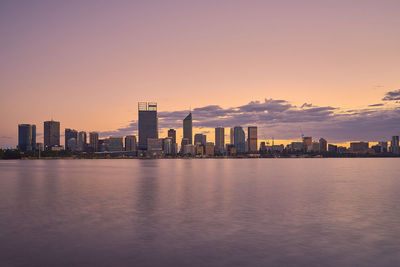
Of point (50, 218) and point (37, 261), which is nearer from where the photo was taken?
point (37, 261)

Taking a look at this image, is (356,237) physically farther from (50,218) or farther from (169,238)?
(50,218)

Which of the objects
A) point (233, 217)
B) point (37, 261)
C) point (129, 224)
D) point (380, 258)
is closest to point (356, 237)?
point (380, 258)

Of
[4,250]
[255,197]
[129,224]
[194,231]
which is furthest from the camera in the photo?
[255,197]

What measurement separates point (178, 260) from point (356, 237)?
1324 cm

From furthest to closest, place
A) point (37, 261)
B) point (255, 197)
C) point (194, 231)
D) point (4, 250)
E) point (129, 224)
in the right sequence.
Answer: point (255, 197), point (129, 224), point (194, 231), point (4, 250), point (37, 261)

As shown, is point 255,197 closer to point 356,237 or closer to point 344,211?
point 344,211

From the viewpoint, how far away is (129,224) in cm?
2988

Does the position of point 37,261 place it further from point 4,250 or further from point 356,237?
point 356,237

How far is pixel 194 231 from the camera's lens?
2742 cm

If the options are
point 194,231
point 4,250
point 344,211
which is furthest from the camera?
point 344,211

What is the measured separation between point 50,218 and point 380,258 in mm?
26555

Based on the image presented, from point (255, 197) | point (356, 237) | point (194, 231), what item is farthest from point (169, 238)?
point (255, 197)

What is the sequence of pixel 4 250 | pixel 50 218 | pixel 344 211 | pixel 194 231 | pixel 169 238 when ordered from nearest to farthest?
pixel 4 250 → pixel 169 238 → pixel 194 231 → pixel 50 218 → pixel 344 211

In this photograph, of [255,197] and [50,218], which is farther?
[255,197]
